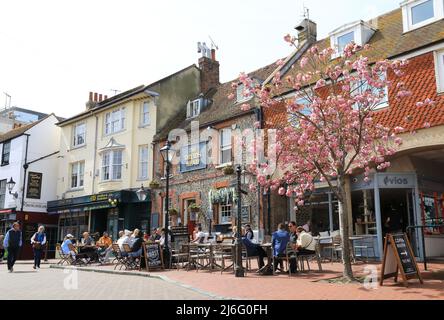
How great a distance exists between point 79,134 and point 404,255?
2518 cm

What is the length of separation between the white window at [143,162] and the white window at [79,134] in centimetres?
618

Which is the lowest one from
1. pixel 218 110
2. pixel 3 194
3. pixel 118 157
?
pixel 3 194

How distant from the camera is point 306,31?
22.2m

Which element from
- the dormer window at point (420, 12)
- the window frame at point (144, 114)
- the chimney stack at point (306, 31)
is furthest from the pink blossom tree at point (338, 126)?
the window frame at point (144, 114)

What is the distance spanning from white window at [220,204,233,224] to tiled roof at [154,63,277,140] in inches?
161

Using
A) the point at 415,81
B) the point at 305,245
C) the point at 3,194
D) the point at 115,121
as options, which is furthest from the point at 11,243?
the point at 3,194

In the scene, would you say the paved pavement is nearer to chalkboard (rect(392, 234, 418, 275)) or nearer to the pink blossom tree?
the pink blossom tree

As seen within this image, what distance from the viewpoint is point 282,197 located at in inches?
738

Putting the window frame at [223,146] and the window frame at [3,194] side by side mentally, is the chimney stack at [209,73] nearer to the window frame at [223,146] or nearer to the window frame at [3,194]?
the window frame at [223,146]

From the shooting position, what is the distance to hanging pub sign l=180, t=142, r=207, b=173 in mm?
21891

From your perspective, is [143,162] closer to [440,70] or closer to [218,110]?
[218,110]
